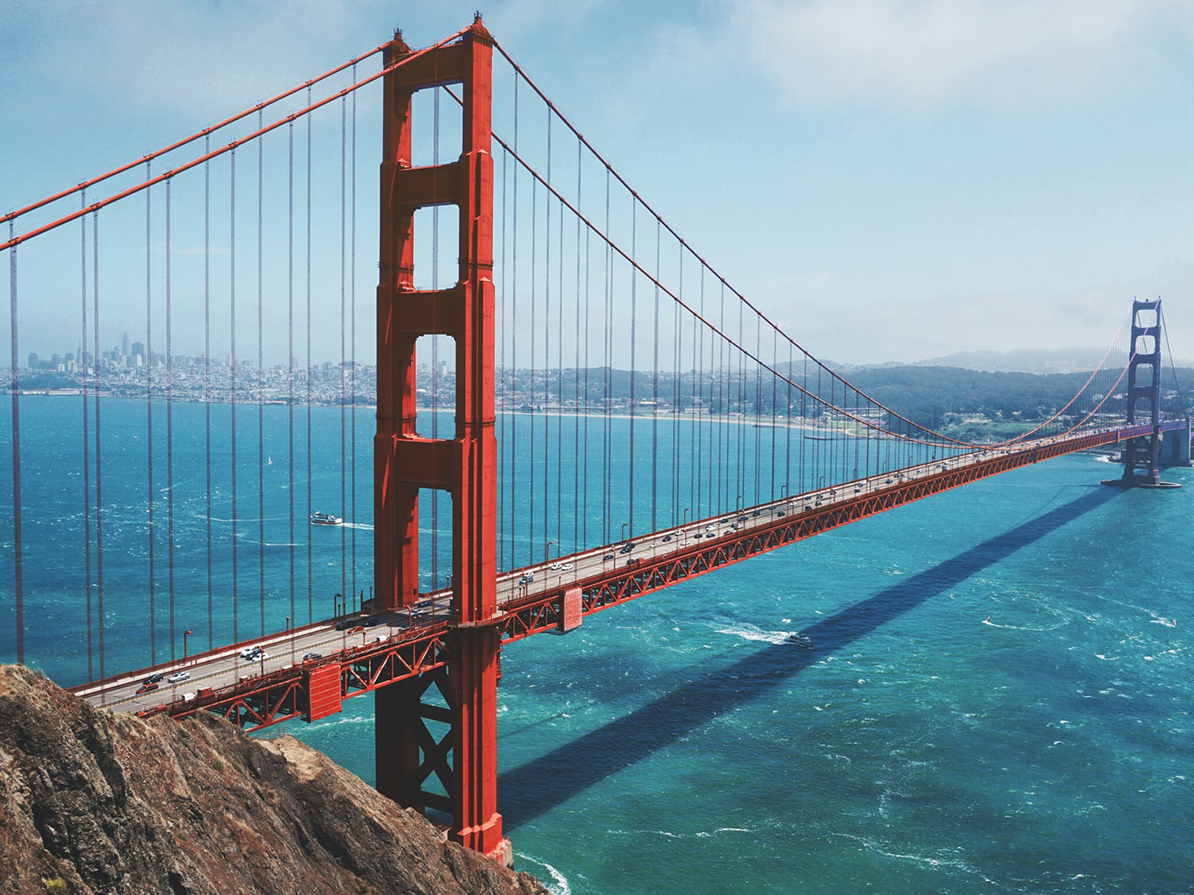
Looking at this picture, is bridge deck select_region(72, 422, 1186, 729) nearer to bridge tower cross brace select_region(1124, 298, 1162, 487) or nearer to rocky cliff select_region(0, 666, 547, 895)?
rocky cliff select_region(0, 666, 547, 895)

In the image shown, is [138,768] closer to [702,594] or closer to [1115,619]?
[702,594]

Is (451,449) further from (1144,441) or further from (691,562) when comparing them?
(1144,441)

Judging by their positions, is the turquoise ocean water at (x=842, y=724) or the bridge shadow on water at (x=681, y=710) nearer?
the turquoise ocean water at (x=842, y=724)

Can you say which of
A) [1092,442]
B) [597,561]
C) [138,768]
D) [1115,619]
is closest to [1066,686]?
[1115,619]

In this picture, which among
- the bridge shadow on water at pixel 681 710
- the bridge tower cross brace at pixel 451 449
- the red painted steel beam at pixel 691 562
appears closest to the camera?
the bridge tower cross brace at pixel 451 449

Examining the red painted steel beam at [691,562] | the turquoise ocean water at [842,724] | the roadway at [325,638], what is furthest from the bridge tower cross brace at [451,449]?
the turquoise ocean water at [842,724]

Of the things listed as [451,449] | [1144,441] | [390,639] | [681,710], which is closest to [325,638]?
[390,639]

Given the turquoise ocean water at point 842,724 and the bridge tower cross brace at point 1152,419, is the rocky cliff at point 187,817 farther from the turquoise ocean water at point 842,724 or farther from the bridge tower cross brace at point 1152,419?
the bridge tower cross brace at point 1152,419
